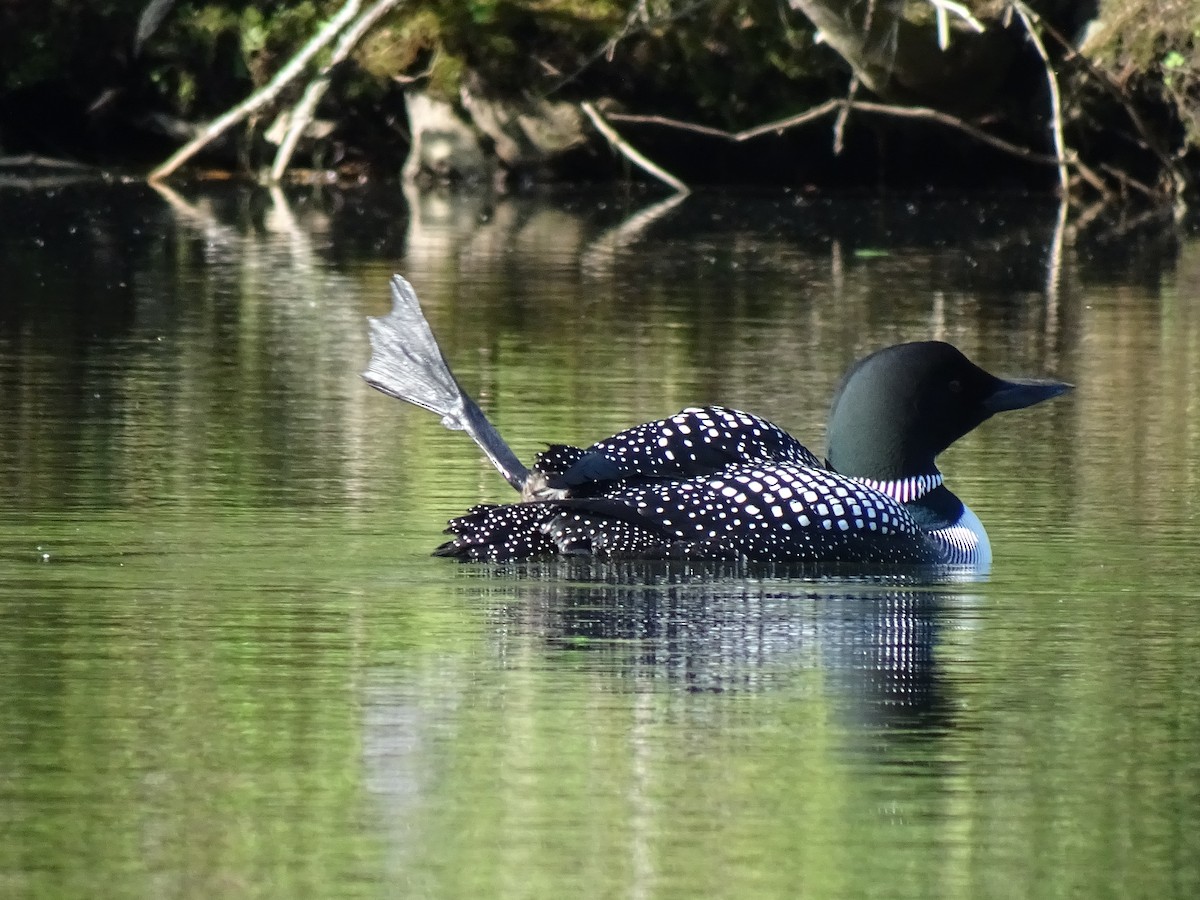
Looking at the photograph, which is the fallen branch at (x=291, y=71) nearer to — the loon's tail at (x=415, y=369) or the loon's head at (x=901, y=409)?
the loon's tail at (x=415, y=369)

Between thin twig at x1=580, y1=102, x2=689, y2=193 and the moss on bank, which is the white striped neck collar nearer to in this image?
the moss on bank

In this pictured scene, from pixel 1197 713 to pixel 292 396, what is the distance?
5.82m

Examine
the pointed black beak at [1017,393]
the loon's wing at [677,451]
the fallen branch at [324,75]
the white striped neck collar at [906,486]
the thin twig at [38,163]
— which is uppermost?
the fallen branch at [324,75]

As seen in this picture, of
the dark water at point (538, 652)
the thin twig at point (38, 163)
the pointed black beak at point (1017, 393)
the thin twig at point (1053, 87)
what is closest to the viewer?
the dark water at point (538, 652)

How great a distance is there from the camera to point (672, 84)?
84.0 feet

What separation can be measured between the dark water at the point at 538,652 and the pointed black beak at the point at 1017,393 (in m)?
0.37

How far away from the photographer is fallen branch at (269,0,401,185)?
21922 millimetres

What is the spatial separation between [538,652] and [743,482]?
4.80 feet

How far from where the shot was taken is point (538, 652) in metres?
6.52

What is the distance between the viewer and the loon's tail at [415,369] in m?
8.42

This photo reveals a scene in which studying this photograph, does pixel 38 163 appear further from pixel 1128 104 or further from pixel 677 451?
Result: pixel 677 451

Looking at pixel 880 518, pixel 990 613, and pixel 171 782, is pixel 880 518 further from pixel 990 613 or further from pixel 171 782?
pixel 171 782

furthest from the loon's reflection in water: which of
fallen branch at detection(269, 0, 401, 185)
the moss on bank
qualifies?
the moss on bank

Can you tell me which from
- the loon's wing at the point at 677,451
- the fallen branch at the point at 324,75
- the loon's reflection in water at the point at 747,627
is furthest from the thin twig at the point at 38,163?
the loon's reflection in water at the point at 747,627
